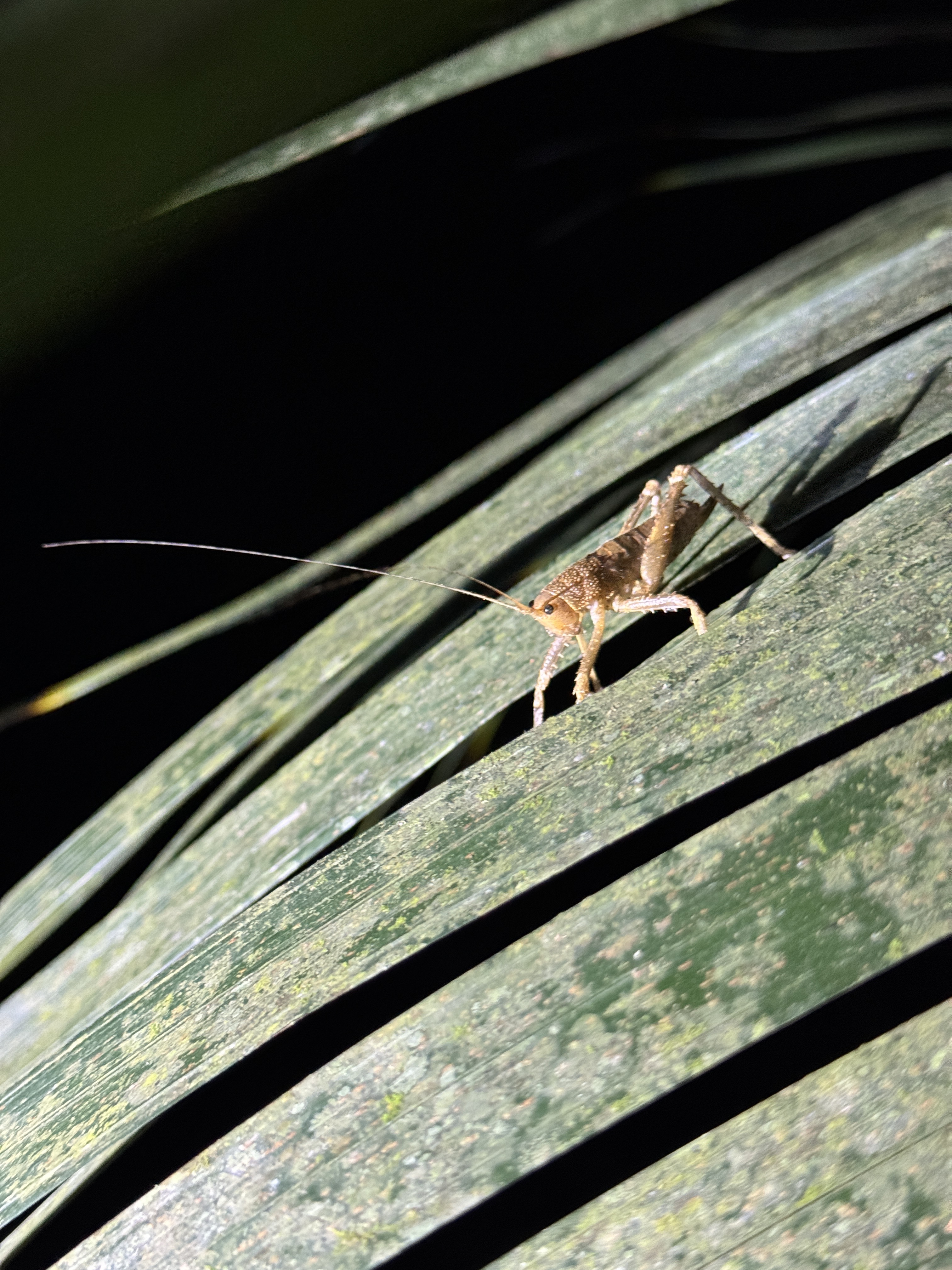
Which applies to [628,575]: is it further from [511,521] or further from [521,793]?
[521,793]

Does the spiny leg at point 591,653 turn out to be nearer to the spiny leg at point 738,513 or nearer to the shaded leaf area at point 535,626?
the shaded leaf area at point 535,626

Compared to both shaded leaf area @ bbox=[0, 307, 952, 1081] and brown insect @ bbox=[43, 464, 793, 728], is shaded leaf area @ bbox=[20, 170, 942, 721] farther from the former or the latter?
shaded leaf area @ bbox=[0, 307, 952, 1081]

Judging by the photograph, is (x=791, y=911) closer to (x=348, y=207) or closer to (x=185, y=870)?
(x=185, y=870)

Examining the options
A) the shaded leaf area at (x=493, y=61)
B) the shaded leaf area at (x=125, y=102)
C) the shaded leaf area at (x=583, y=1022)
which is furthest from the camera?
the shaded leaf area at (x=493, y=61)

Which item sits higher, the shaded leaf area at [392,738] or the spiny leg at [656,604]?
the spiny leg at [656,604]

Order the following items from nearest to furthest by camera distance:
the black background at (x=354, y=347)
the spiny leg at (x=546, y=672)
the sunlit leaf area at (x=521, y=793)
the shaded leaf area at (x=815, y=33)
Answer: the sunlit leaf area at (x=521, y=793) → the spiny leg at (x=546, y=672) → the shaded leaf area at (x=815, y=33) → the black background at (x=354, y=347)

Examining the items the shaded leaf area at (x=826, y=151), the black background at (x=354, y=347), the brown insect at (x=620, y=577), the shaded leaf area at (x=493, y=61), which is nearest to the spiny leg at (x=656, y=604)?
the brown insect at (x=620, y=577)

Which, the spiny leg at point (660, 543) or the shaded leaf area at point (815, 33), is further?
the shaded leaf area at point (815, 33)
